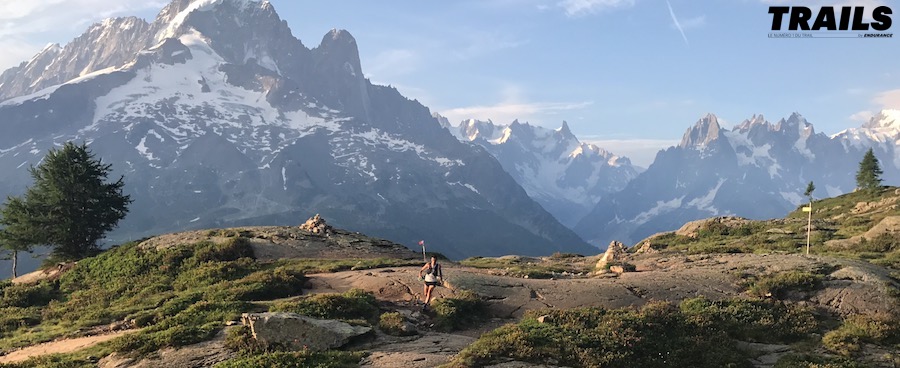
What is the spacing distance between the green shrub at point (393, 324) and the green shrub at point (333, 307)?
1191 millimetres

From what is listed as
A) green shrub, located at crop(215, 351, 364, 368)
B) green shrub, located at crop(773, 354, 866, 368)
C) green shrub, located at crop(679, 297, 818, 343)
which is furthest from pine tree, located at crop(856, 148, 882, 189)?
green shrub, located at crop(215, 351, 364, 368)

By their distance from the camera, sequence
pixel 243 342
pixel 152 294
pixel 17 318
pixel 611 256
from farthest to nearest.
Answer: pixel 611 256 < pixel 152 294 < pixel 17 318 < pixel 243 342

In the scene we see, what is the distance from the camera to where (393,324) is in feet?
68.7

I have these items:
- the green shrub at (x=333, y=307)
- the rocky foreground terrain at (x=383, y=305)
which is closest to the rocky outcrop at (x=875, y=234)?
the rocky foreground terrain at (x=383, y=305)

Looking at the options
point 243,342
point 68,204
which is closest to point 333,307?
point 243,342

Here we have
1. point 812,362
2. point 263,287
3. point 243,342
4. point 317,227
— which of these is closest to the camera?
point 812,362

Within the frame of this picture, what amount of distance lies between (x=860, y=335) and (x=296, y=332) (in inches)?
811

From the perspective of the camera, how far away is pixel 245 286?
2728 centimetres

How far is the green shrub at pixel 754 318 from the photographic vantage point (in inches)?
817

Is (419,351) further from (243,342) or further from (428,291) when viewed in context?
(428,291)

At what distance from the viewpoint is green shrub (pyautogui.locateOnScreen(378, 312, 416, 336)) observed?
20659 mm

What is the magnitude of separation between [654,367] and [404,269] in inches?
735

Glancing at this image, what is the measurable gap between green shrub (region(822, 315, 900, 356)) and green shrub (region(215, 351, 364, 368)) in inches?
662

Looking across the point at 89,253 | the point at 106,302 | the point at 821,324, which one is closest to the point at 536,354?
the point at 821,324
